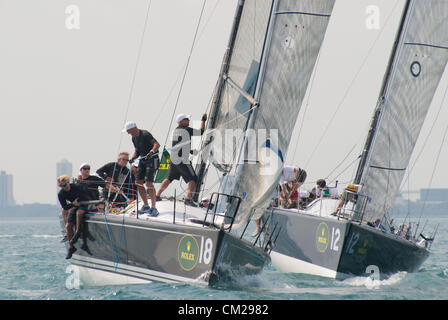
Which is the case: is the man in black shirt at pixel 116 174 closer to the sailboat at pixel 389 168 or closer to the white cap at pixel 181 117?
the white cap at pixel 181 117

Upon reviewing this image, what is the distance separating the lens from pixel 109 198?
38.4ft

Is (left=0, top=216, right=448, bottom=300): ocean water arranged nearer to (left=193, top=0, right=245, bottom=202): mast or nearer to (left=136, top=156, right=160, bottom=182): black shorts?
(left=136, top=156, right=160, bottom=182): black shorts

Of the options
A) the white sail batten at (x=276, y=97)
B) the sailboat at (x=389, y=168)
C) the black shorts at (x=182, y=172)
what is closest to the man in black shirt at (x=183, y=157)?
the black shorts at (x=182, y=172)

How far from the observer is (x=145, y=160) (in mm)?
10391

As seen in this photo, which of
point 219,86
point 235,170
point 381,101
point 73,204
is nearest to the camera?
point 235,170

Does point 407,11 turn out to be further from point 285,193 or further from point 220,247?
point 220,247

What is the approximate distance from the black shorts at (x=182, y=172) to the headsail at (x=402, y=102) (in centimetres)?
412

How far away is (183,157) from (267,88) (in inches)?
62.1

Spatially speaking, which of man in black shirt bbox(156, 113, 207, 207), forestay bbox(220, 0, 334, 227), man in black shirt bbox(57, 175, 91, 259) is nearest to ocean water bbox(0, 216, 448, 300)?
man in black shirt bbox(57, 175, 91, 259)

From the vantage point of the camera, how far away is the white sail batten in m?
10.0

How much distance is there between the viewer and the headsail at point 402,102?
1374cm

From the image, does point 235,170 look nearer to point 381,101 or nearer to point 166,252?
point 166,252

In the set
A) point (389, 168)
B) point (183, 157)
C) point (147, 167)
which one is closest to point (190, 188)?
point (183, 157)

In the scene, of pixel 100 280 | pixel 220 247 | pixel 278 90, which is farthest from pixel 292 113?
pixel 100 280
